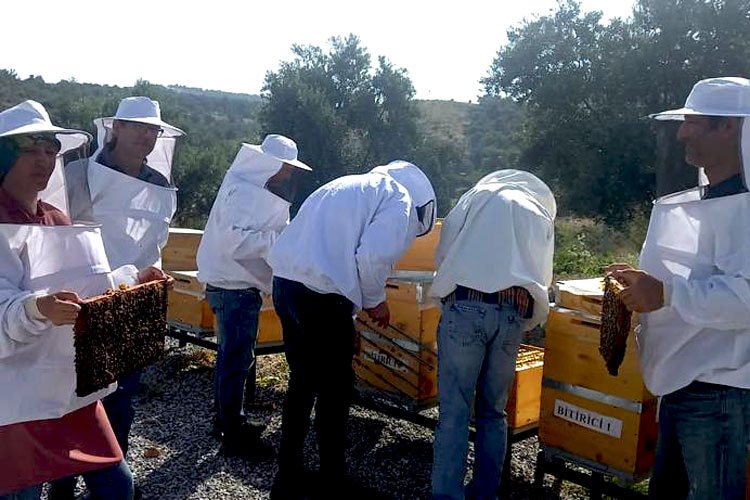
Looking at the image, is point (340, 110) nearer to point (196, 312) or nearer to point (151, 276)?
point (196, 312)

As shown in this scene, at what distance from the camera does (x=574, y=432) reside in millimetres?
3393

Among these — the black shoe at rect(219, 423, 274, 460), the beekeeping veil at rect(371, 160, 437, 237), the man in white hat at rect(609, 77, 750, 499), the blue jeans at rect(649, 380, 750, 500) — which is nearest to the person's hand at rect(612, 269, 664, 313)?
the man in white hat at rect(609, 77, 750, 499)

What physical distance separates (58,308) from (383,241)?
1576 mm

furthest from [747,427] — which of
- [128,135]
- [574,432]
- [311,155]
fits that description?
[311,155]

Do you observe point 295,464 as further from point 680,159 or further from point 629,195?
point 629,195

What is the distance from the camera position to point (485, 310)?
3.04m

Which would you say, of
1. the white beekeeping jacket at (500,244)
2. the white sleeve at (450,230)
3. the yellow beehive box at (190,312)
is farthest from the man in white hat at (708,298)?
the yellow beehive box at (190,312)

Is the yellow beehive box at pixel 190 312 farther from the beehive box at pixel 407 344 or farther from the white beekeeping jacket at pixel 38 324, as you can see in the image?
the white beekeeping jacket at pixel 38 324

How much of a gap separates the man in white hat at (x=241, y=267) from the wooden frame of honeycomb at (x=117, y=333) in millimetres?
1448

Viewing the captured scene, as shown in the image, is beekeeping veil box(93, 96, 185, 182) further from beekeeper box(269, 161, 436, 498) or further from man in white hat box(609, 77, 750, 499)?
man in white hat box(609, 77, 750, 499)

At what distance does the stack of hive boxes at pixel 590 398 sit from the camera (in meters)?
3.18

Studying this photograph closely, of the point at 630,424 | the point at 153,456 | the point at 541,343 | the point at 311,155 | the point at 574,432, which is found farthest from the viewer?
the point at 311,155

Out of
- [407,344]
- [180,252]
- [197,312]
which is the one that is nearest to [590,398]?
[407,344]

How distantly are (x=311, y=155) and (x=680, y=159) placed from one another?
20.1 meters
